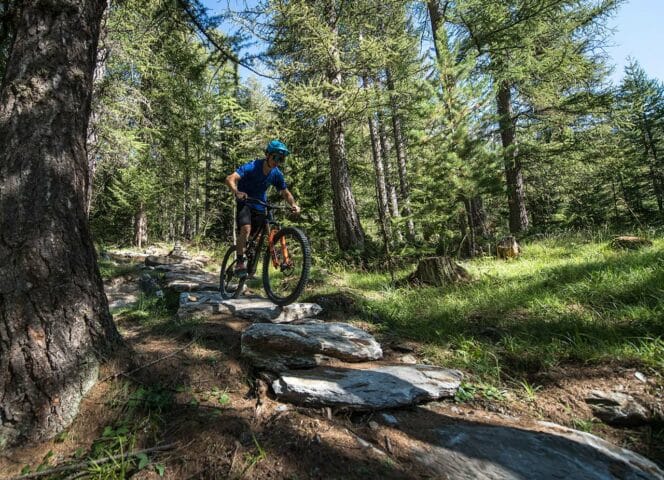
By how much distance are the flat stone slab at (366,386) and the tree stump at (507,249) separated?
518cm

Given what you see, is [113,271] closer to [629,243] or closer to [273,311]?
[273,311]

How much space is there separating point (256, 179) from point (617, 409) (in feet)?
15.8

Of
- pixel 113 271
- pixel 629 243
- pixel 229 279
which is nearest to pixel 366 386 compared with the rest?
pixel 229 279

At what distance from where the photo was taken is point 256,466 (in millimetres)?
1943

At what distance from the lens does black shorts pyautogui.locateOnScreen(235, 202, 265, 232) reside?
5359 mm

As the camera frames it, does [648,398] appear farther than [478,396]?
No

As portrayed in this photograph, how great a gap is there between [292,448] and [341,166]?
25.8 ft

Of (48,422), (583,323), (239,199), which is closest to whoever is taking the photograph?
(48,422)

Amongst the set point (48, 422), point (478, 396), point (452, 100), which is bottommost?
point (478, 396)

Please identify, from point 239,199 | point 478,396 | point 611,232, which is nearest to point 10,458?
point 478,396

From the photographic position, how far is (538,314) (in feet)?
13.3

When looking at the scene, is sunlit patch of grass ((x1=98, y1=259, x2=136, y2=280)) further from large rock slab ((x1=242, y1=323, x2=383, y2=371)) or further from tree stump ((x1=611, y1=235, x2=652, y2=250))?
tree stump ((x1=611, y1=235, x2=652, y2=250))

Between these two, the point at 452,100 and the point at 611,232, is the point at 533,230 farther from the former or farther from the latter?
the point at 452,100

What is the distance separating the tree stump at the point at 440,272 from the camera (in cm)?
584
